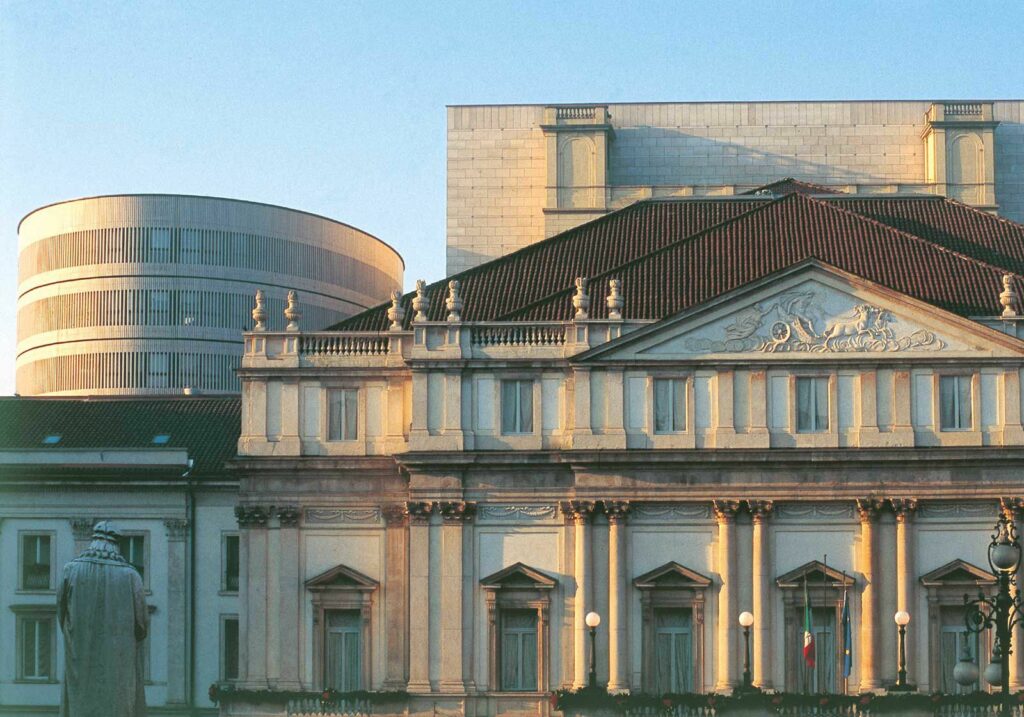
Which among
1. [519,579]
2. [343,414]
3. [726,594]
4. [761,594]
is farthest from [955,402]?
[343,414]

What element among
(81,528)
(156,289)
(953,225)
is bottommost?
(81,528)

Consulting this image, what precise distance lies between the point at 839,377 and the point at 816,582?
7.50 m

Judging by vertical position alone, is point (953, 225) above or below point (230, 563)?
above

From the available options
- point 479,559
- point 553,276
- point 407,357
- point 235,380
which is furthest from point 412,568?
point 235,380

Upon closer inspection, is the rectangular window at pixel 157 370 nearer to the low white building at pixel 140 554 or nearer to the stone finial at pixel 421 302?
the low white building at pixel 140 554

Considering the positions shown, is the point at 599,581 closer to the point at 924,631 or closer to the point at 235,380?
the point at 924,631

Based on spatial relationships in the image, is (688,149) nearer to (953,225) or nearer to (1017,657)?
(953,225)

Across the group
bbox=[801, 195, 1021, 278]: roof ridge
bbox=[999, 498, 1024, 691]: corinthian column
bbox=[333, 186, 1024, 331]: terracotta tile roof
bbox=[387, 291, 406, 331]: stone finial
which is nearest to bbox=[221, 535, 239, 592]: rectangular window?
bbox=[333, 186, 1024, 331]: terracotta tile roof

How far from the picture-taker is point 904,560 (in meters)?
76.2

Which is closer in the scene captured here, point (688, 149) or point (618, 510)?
point (618, 510)

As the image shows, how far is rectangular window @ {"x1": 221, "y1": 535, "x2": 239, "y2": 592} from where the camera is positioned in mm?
90188

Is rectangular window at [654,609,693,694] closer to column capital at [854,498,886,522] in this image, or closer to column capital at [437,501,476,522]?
column capital at [854,498,886,522]

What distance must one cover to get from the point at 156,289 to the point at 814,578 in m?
75.4

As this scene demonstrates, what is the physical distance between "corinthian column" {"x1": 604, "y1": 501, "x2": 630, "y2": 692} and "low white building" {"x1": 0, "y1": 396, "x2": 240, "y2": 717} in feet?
Answer: 66.0
